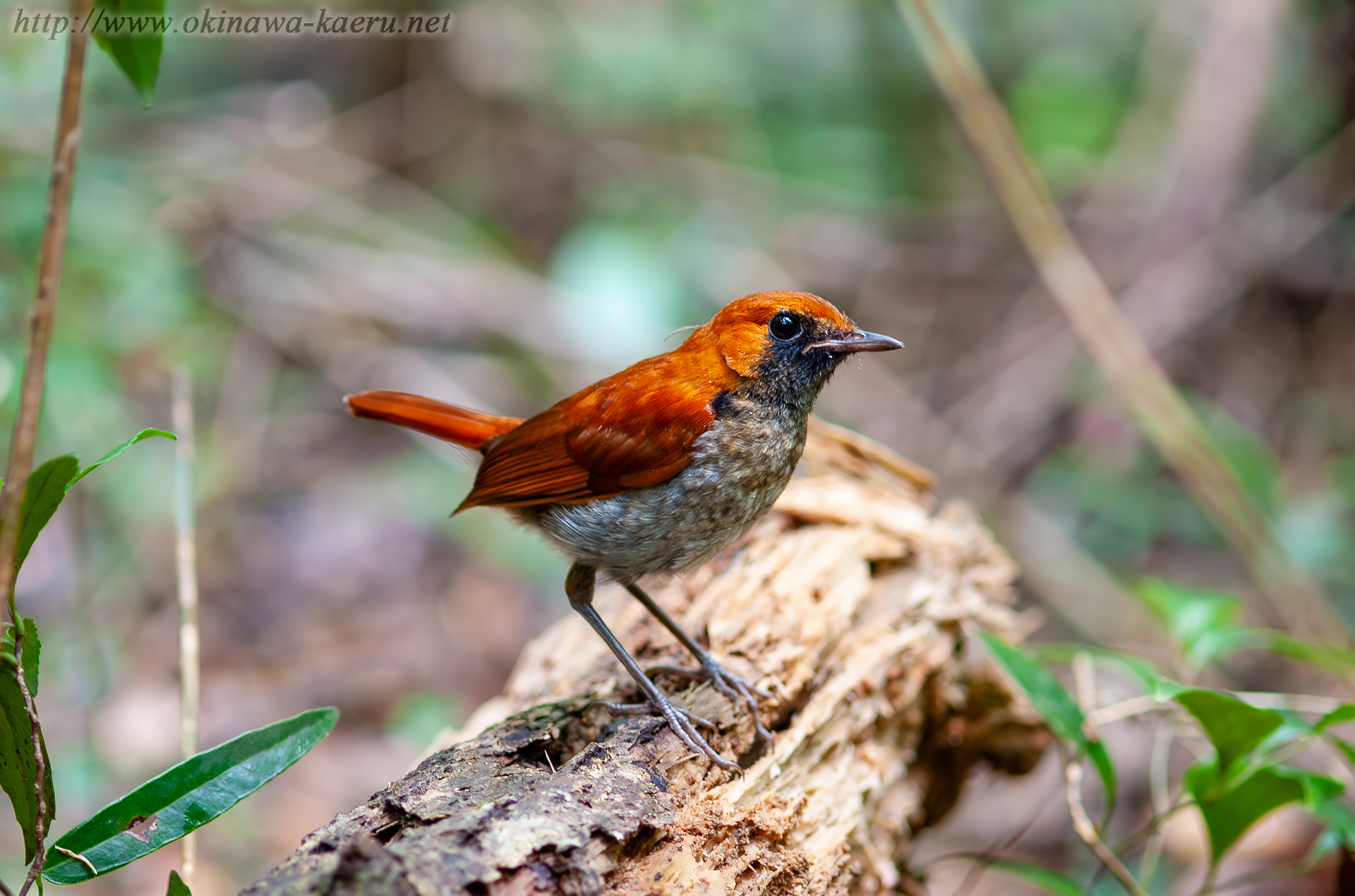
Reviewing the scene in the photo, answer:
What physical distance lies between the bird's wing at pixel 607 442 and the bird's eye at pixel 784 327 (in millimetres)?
262

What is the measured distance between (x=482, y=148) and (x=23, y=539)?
6.99 meters

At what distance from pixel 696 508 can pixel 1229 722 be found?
1.50 meters

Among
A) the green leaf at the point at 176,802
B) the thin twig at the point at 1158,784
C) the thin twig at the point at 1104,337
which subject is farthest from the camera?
the thin twig at the point at 1104,337

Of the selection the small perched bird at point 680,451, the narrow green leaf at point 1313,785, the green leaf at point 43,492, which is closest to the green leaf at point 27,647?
the green leaf at point 43,492

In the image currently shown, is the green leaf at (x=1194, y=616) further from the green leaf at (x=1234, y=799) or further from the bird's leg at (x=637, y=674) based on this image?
the bird's leg at (x=637, y=674)

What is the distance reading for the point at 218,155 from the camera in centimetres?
693

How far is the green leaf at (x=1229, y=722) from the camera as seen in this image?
2508 millimetres

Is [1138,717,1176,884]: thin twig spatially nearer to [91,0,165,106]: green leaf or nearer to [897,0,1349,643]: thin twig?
[897,0,1349,643]: thin twig

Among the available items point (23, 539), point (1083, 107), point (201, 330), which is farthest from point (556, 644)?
point (1083, 107)

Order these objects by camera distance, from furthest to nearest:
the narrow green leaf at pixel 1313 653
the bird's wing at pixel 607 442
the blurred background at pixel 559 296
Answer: the blurred background at pixel 559 296 → the narrow green leaf at pixel 1313 653 → the bird's wing at pixel 607 442

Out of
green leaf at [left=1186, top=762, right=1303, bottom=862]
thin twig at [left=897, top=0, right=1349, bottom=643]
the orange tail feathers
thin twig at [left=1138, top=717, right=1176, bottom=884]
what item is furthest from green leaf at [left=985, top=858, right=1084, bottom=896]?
the orange tail feathers

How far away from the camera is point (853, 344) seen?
3031mm

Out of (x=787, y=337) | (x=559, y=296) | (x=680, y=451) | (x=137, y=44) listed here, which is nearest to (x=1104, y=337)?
(x=787, y=337)

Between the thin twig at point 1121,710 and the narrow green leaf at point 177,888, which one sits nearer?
the narrow green leaf at point 177,888
